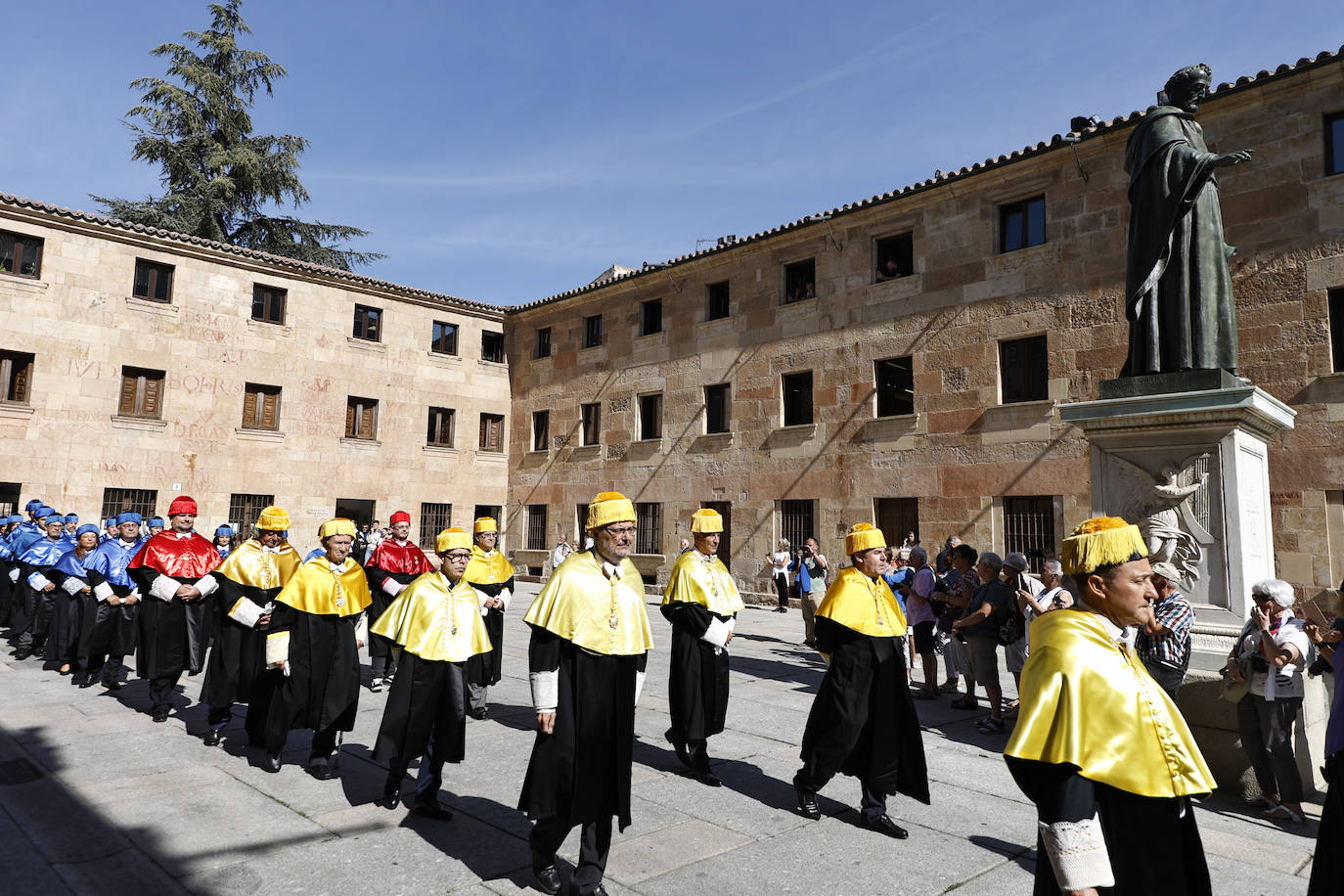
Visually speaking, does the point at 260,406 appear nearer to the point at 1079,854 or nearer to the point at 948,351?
the point at 948,351

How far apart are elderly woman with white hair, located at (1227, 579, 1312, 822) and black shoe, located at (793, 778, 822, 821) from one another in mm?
2985

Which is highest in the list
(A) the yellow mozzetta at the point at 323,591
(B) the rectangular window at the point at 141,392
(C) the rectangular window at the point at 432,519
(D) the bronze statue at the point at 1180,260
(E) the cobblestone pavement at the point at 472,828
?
(B) the rectangular window at the point at 141,392

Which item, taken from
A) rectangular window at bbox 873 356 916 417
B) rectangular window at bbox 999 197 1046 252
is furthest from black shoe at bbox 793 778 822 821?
rectangular window at bbox 999 197 1046 252

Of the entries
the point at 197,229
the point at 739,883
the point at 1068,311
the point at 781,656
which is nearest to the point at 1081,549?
the point at 739,883

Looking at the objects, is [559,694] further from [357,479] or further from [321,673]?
[357,479]

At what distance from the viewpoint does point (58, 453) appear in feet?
67.6

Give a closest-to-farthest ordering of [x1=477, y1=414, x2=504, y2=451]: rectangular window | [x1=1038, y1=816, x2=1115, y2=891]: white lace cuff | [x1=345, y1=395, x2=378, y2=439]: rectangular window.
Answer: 1. [x1=1038, y1=816, x2=1115, y2=891]: white lace cuff
2. [x1=345, y1=395, x2=378, y2=439]: rectangular window
3. [x1=477, y1=414, x2=504, y2=451]: rectangular window

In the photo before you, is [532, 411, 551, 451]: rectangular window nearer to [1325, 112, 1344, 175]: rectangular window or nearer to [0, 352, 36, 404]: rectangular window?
[0, 352, 36, 404]: rectangular window

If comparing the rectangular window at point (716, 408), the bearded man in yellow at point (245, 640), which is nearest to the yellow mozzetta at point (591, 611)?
the bearded man in yellow at point (245, 640)

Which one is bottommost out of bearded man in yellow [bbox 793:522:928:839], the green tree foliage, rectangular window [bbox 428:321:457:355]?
bearded man in yellow [bbox 793:522:928:839]

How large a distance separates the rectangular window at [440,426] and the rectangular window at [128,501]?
7.92m

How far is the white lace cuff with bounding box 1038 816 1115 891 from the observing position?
228 centimetres

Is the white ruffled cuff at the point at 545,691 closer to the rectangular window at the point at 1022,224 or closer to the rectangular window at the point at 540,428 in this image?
the rectangular window at the point at 1022,224

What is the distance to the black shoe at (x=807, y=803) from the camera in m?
5.25
